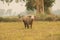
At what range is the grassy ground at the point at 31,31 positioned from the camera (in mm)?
3237

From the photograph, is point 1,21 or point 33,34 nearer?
point 33,34

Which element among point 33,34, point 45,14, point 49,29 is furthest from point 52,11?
point 33,34

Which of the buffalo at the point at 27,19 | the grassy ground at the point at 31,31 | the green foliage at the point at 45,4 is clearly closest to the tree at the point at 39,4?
the green foliage at the point at 45,4

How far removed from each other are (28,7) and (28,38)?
703 mm

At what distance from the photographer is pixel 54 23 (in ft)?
11.6

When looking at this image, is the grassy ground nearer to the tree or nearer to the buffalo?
the buffalo

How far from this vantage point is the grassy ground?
324 centimetres

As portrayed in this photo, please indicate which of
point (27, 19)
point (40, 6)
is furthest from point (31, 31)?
point (40, 6)

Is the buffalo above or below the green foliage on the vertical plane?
below

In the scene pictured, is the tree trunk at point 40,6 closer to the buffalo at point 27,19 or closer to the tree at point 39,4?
the tree at point 39,4

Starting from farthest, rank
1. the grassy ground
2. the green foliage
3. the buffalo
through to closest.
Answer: the green foliage, the buffalo, the grassy ground

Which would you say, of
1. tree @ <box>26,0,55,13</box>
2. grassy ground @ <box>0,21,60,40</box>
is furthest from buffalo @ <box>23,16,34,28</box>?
tree @ <box>26,0,55,13</box>

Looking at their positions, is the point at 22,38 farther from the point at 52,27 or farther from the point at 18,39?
the point at 52,27

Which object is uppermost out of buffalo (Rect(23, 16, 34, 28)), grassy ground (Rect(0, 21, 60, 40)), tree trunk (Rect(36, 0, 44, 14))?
tree trunk (Rect(36, 0, 44, 14))
